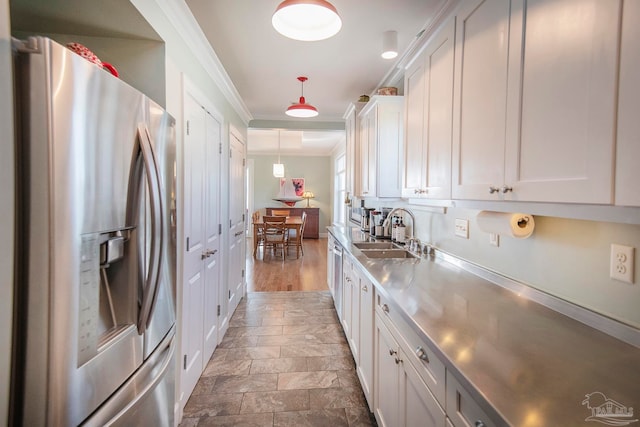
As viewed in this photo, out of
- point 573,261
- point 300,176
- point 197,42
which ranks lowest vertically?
point 573,261

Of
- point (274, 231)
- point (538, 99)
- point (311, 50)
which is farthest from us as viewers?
point (274, 231)

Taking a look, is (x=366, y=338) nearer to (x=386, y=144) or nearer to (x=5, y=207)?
(x=386, y=144)

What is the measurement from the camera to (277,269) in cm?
549

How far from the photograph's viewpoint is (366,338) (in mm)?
1907

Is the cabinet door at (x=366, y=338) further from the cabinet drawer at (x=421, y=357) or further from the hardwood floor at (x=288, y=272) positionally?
the hardwood floor at (x=288, y=272)

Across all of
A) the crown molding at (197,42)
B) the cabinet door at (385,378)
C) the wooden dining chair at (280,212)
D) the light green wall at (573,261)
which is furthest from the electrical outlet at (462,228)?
the wooden dining chair at (280,212)

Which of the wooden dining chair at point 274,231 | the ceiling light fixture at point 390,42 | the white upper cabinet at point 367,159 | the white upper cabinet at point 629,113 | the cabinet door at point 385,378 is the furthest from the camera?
the wooden dining chair at point 274,231

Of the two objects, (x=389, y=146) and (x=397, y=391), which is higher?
(x=389, y=146)

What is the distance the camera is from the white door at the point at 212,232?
7.77ft

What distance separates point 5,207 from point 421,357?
1.23 meters

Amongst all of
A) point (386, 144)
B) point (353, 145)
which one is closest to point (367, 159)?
point (386, 144)

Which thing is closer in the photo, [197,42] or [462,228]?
[462,228]

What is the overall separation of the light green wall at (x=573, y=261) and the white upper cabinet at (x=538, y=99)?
31 cm

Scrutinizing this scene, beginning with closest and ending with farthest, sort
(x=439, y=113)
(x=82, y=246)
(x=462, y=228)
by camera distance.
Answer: (x=82, y=246) → (x=439, y=113) → (x=462, y=228)
